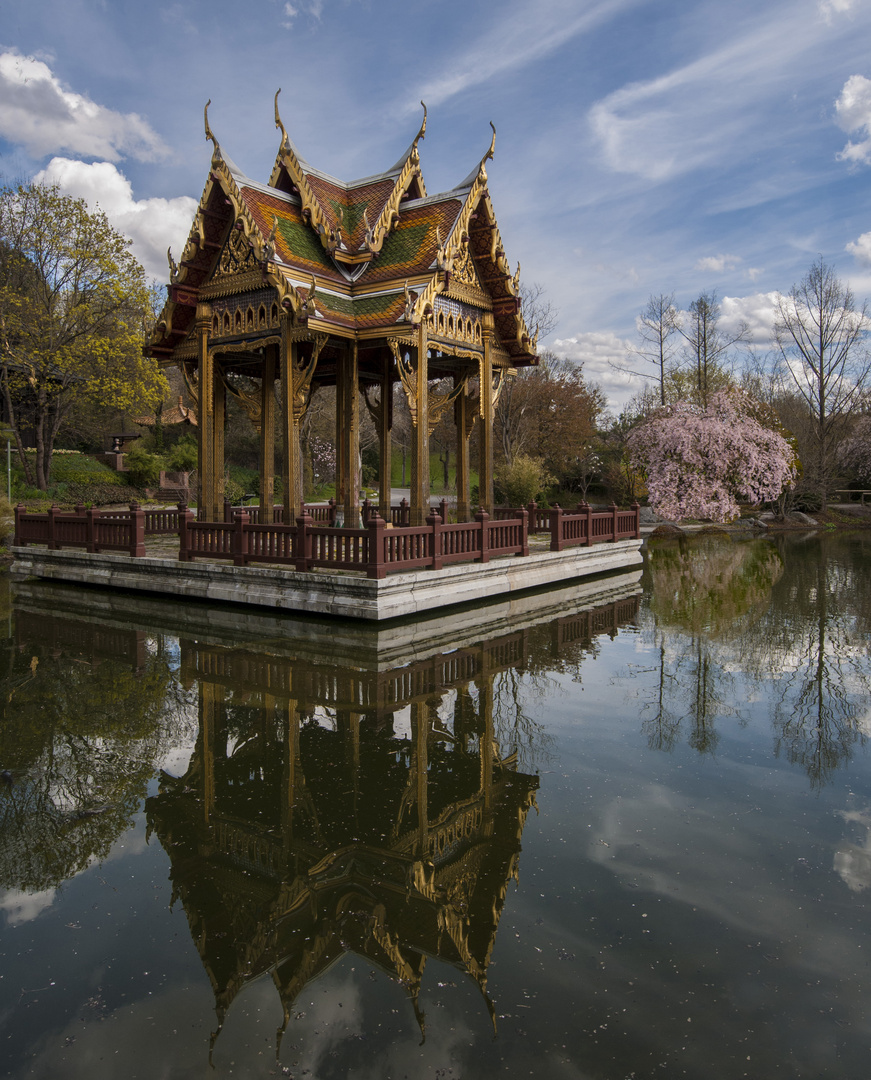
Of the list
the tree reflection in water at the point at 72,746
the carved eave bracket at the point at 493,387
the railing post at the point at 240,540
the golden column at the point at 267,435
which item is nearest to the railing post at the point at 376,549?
the railing post at the point at 240,540

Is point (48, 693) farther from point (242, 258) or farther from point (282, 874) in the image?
point (242, 258)

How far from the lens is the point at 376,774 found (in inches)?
193

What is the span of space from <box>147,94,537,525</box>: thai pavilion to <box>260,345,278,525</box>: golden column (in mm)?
36

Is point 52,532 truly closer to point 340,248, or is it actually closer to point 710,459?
point 340,248

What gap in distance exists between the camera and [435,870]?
12.1 ft

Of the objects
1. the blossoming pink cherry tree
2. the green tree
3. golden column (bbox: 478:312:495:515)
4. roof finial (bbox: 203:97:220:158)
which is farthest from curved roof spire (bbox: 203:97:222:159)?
the blossoming pink cherry tree

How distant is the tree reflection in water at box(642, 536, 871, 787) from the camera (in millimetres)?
5785

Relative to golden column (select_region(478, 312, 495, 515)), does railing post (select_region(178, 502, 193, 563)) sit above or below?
below

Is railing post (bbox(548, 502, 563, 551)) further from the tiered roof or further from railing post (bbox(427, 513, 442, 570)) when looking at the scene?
railing post (bbox(427, 513, 442, 570))

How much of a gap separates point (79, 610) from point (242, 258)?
6518 millimetres

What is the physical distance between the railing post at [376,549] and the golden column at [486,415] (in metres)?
3.85

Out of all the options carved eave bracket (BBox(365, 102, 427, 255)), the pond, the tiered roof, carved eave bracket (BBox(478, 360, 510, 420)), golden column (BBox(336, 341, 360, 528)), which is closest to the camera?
the pond

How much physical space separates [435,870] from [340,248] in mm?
11616

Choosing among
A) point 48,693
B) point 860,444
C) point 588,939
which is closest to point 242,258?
point 48,693
